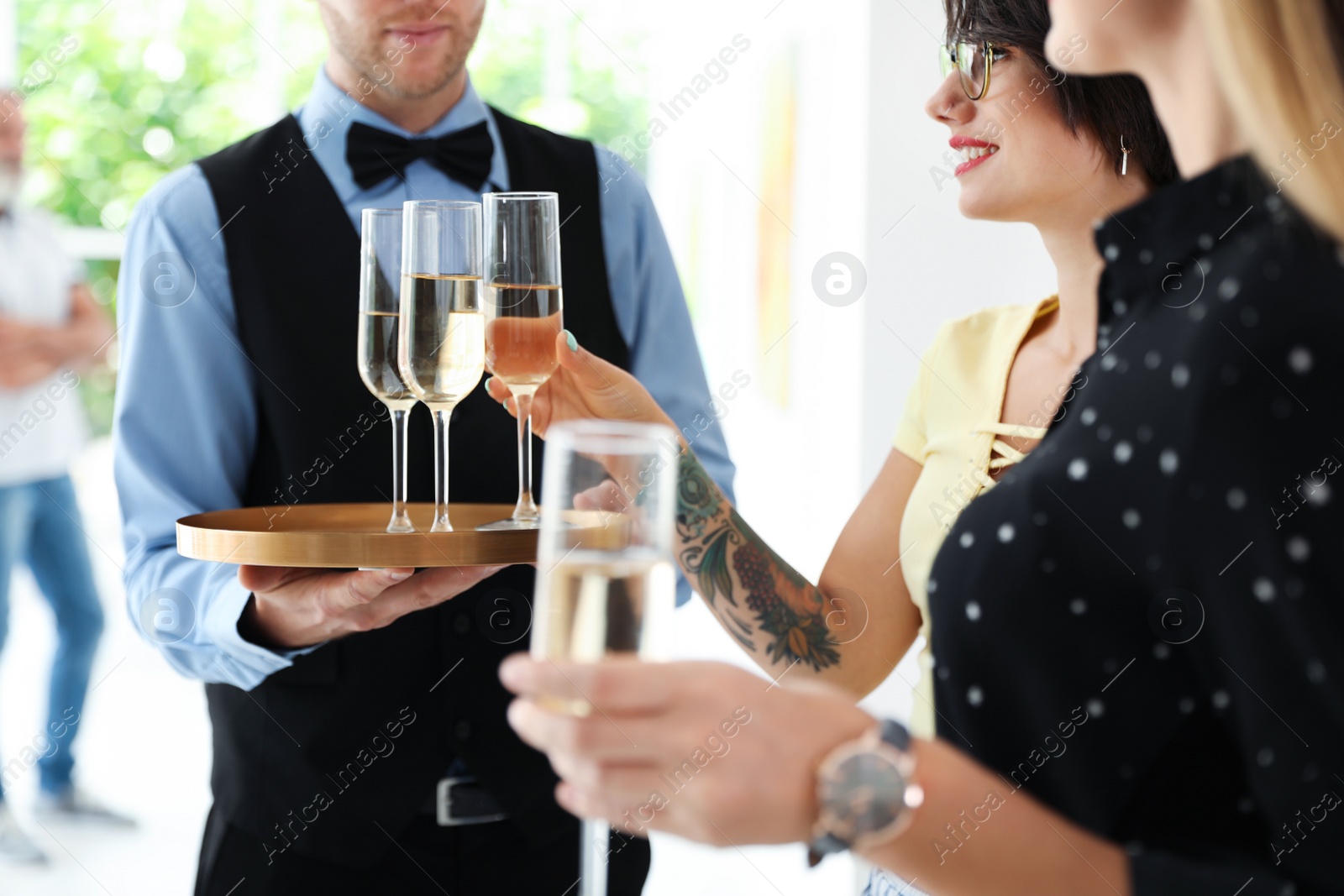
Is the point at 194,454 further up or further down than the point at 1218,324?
further down

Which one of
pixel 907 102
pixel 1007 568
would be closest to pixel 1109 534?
pixel 1007 568

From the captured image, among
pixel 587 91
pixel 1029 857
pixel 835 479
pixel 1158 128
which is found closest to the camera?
pixel 1029 857

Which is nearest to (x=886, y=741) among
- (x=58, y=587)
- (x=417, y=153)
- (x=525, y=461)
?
(x=525, y=461)

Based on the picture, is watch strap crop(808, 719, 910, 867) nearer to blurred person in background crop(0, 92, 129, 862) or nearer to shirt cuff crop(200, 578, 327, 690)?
shirt cuff crop(200, 578, 327, 690)

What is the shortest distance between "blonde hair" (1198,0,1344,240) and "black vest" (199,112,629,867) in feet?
3.73

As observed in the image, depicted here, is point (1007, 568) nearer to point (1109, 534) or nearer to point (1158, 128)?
point (1109, 534)

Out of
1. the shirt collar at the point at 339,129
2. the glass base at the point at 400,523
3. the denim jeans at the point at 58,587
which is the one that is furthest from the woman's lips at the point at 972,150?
the denim jeans at the point at 58,587

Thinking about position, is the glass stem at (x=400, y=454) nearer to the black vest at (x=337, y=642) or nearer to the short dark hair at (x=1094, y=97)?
the black vest at (x=337, y=642)

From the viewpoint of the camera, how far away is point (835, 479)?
3486 mm

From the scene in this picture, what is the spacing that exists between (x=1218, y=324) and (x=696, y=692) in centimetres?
44

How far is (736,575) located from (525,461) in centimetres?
33

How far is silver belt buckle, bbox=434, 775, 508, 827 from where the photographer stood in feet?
5.34

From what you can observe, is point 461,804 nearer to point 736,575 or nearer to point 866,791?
point 736,575

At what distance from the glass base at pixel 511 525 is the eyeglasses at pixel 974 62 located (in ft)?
2.88
